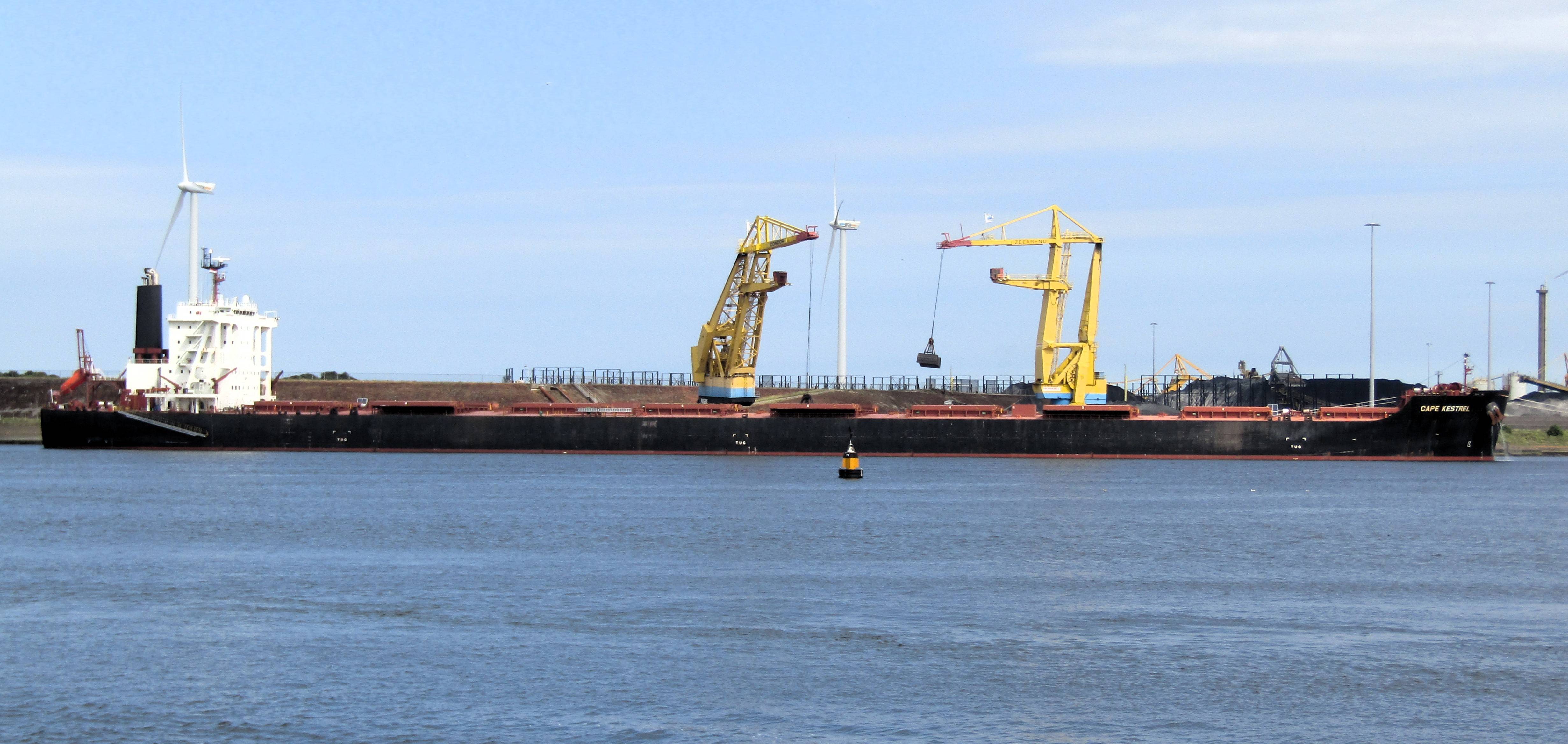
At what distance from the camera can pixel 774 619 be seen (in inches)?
761

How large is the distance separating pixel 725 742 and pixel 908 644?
496 cm

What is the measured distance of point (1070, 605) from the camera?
2095 cm

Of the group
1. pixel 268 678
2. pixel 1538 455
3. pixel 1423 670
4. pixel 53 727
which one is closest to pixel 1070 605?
pixel 1423 670

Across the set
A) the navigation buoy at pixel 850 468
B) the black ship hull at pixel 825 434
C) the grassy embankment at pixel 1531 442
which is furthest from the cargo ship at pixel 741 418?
the grassy embankment at pixel 1531 442

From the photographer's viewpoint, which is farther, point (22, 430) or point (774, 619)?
point (22, 430)

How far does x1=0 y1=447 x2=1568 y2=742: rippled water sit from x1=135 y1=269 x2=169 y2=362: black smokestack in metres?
23.1

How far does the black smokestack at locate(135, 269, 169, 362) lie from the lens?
6106cm

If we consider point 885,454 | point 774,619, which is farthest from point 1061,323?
point 774,619

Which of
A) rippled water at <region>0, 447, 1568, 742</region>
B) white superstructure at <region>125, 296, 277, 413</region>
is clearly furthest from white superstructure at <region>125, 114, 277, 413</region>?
rippled water at <region>0, 447, 1568, 742</region>

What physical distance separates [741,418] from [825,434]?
357cm

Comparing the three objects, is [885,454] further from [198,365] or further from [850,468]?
[198,365]

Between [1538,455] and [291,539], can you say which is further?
[1538,455]

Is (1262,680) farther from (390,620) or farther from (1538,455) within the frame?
(1538,455)

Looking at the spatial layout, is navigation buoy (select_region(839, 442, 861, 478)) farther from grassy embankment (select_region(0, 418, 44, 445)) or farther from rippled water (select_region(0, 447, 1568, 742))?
grassy embankment (select_region(0, 418, 44, 445))
